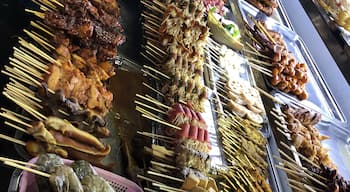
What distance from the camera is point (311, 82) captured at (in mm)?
6086

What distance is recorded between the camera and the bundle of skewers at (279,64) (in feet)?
18.3

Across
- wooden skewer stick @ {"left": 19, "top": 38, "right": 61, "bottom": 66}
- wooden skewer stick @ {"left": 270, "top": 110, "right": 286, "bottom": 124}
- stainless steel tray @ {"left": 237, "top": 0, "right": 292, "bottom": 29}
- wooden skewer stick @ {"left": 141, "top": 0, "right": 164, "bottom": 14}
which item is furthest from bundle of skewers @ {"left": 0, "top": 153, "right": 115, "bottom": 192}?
stainless steel tray @ {"left": 237, "top": 0, "right": 292, "bottom": 29}

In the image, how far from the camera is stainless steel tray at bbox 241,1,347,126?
5691mm

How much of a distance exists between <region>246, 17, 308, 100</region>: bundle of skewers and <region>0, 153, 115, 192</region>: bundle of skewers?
329 cm

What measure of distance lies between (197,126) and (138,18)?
2.13 meters

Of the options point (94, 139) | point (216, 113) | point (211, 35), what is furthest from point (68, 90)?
point (211, 35)

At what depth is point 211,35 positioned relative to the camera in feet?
18.7

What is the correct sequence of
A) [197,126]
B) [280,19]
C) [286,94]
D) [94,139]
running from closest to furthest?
[94,139]
[197,126]
[286,94]
[280,19]

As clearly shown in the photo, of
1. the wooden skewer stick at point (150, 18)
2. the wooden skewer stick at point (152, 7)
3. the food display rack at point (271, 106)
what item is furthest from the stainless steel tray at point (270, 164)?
the wooden skewer stick at point (152, 7)

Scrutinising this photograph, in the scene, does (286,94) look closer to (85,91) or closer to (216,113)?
(216,113)

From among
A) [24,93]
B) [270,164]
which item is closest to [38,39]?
[24,93]

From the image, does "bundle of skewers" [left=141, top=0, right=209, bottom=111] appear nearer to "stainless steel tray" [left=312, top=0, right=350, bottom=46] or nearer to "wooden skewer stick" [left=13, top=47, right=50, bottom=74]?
"wooden skewer stick" [left=13, top=47, right=50, bottom=74]

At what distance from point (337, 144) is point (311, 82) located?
1.04 meters

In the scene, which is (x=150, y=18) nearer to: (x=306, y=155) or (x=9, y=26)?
(x=9, y=26)
